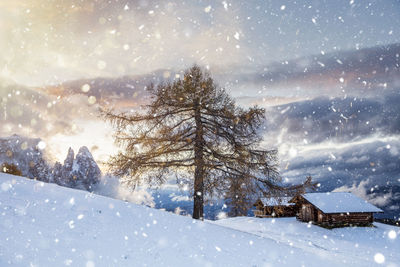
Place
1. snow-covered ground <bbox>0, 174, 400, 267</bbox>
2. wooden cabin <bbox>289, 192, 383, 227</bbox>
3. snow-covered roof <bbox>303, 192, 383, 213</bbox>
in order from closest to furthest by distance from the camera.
Result: snow-covered ground <bbox>0, 174, 400, 267</bbox>
wooden cabin <bbox>289, 192, 383, 227</bbox>
snow-covered roof <bbox>303, 192, 383, 213</bbox>

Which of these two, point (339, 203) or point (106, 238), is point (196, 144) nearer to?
point (106, 238)

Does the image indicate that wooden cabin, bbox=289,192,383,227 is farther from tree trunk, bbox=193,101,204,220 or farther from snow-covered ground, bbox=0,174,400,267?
snow-covered ground, bbox=0,174,400,267

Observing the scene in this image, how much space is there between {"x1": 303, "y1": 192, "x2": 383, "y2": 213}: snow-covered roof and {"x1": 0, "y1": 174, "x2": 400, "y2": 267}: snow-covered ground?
24046 mm

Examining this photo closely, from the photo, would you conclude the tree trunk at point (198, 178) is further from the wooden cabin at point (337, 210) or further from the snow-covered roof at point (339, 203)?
the snow-covered roof at point (339, 203)

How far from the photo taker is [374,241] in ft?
84.3

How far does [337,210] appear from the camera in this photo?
3247 cm

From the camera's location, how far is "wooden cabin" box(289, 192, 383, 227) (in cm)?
3256

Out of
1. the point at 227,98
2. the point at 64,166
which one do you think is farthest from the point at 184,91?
the point at 64,166

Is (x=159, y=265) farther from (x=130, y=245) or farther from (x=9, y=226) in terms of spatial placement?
(x=9, y=226)

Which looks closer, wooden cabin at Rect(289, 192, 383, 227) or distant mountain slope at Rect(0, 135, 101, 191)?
wooden cabin at Rect(289, 192, 383, 227)

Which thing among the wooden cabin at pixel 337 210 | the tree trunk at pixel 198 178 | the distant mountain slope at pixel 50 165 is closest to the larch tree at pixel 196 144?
the tree trunk at pixel 198 178

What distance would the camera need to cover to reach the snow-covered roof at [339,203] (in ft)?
108

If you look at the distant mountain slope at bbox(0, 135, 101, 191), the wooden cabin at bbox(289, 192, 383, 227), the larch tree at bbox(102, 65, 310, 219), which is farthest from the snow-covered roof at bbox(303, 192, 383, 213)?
the distant mountain slope at bbox(0, 135, 101, 191)

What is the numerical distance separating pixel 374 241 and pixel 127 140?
23.3 metres
